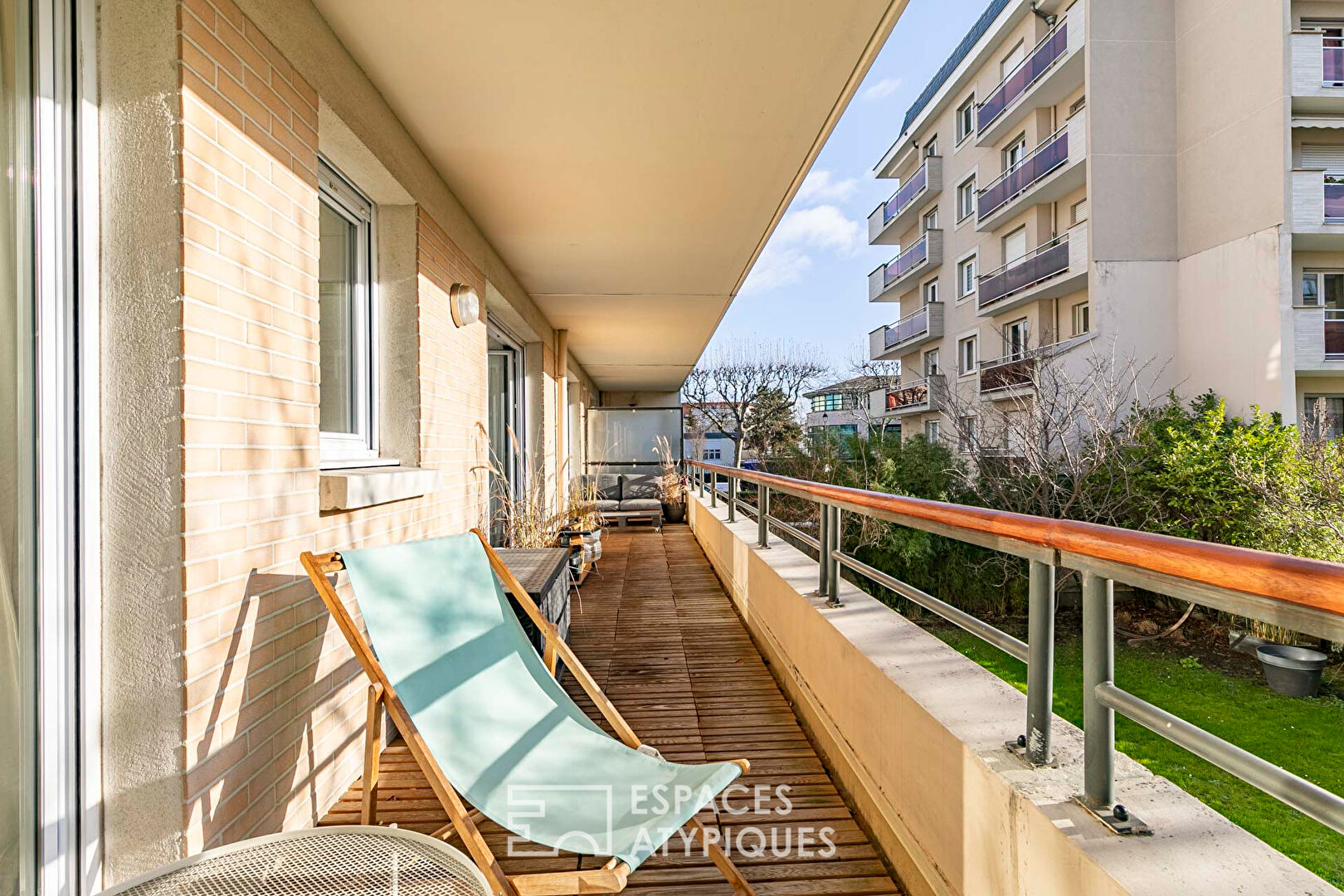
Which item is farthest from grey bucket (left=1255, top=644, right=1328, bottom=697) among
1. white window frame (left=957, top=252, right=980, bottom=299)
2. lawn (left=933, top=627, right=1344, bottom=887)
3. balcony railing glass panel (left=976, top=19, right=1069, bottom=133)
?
white window frame (left=957, top=252, right=980, bottom=299)

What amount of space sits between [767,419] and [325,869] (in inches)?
889

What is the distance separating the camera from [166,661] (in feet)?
4.84

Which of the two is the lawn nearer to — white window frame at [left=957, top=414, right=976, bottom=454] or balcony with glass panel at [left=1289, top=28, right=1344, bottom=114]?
white window frame at [left=957, top=414, right=976, bottom=454]

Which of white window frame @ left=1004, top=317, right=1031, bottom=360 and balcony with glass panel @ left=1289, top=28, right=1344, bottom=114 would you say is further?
white window frame @ left=1004, top=317, right=1031, bottom=360

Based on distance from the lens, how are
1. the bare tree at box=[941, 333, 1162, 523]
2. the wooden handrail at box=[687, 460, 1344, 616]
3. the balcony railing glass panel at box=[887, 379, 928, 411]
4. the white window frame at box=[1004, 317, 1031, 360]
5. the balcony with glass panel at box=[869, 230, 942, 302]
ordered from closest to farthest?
the wooden handrail at box=[687, 460, 1344, 616] → the bare tree at box=[941, 333, 1162, 523] → the white window frame at box=[1004, 317, 1031, 360] → the balcony with glass panel at box=[869, 230, 942, 302] → the balcony railing glass panel at box=[887, 379, 928, 411]

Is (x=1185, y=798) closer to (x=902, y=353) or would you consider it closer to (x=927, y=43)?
(x=902, y=353)

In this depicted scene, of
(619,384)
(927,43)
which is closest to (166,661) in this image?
(619,384)

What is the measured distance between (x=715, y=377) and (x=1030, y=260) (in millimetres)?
10623

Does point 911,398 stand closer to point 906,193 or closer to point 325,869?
point 906,193

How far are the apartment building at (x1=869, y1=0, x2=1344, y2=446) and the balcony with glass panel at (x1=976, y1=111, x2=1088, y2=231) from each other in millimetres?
43

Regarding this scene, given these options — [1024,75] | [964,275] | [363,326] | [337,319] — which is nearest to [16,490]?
[337,319]

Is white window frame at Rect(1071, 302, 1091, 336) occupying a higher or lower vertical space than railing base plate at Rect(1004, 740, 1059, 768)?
higher

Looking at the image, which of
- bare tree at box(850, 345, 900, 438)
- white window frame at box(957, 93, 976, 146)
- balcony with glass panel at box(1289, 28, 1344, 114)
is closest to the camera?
balcony with glass panel at box(1289, 28, 1344, 114)

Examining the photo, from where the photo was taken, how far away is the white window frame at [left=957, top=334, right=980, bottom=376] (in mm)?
18828
